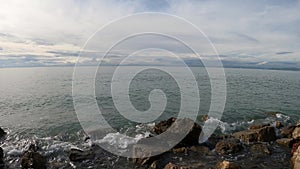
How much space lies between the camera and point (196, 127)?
2061 centimetres

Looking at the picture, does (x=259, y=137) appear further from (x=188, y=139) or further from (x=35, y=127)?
(x=35, y=127)

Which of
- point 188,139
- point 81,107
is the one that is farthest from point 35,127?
point 188,139

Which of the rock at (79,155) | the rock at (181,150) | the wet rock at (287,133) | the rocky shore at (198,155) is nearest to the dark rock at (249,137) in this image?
the rocky shore at (198,155)

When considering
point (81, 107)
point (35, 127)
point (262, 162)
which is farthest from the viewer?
point (81, 107)

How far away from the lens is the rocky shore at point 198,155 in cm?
1700

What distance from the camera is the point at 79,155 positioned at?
18.5 metres

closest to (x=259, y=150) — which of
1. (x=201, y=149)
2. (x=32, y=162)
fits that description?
(x=201, y=149)

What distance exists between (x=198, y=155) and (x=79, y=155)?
8313mm

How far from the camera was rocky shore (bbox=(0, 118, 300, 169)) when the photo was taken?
1700 centimetres

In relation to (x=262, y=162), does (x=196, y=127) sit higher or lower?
higher

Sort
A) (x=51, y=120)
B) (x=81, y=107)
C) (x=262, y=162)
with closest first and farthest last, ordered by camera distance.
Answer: (x=262, y=162)
(x=51, y=120)
(x=81, y=107)

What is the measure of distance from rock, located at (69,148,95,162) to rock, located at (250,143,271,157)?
37.9 feet

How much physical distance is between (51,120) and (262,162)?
21.7 meters

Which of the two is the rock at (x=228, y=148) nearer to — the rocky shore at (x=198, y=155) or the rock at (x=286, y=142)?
the rocky shore at (x=198, y=155)
